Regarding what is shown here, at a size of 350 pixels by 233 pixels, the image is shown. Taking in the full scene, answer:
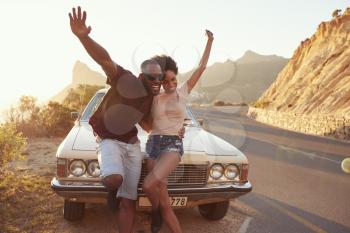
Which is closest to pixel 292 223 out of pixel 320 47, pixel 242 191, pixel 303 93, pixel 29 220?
pixel 242 191

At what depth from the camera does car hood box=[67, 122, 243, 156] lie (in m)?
4.64

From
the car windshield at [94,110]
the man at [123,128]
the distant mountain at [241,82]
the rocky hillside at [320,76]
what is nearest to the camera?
the man at [123,128]

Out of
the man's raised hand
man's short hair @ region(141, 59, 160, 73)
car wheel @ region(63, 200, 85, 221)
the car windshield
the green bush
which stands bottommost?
car wheel @ region(63, 200, 85, 221)

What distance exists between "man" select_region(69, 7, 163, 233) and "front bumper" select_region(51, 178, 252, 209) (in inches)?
17.2

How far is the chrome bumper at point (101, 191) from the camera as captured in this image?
171 inches

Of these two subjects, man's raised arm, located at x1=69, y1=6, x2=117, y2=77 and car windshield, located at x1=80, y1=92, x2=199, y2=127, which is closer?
man's raised arm, located at x1=69, y1=6, x2=117, y2=77

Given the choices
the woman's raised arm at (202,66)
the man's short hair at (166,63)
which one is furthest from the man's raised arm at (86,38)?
the woman's raised arm at (202,66)

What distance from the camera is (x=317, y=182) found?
844 cm

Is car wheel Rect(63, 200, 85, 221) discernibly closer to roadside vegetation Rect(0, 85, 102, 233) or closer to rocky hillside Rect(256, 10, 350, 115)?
roadside vegetation Rect(0, 85, 102, 233)

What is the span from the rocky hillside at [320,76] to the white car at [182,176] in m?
20.1

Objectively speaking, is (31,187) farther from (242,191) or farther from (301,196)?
(301,196)

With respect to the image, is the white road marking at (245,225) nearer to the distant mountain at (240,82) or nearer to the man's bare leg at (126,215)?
the man's bare leg at (126,215)

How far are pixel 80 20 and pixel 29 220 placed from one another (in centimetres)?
291

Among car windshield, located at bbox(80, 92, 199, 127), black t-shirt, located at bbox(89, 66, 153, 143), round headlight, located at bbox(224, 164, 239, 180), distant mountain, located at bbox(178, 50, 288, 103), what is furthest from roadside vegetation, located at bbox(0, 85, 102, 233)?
distant mountain, located at bbox(178, 50, 288, 103)
